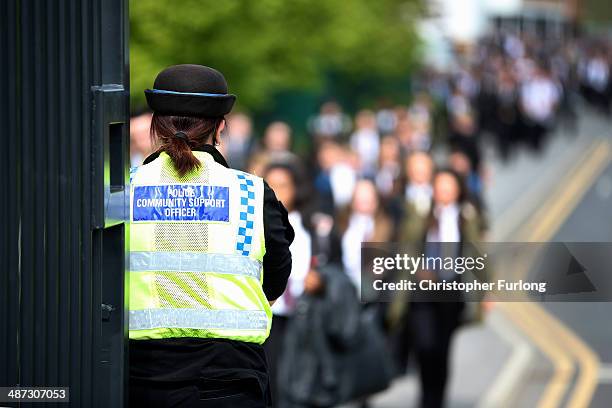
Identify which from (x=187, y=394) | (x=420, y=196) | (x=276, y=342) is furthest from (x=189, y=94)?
(x=420, y=196)

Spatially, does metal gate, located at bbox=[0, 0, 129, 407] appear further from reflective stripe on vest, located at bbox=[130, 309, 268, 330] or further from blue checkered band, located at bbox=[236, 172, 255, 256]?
blue checkered band, located at bbox=[236, 172, 255, 256]

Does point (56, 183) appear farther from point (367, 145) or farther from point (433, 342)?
point (367, 145)

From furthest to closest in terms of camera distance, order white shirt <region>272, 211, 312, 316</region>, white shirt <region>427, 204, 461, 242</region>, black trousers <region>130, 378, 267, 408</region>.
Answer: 1. white shirt <region>427, 204, 461, 242</region>
2. white shirt <region>272, 211, 312, 316</region>
3. black trousers <region>130, 378, 267, 408</region>

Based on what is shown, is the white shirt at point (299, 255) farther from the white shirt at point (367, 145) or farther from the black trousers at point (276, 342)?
the white shirt at point (367, 145)

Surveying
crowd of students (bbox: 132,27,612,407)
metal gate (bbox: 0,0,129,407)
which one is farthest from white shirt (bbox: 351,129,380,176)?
metal gate (bbox: 0,0,129,407)

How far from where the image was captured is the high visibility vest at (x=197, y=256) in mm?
4672

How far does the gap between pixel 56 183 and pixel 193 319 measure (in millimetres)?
645

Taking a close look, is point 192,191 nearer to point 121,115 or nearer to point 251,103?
point 121,115

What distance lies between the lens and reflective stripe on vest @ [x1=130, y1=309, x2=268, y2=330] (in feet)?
15.3

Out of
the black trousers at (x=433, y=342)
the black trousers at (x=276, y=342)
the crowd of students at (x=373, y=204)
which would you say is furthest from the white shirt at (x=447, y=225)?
the black trousers at (x=276, y=342)

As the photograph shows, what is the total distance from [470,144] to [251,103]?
596 cm

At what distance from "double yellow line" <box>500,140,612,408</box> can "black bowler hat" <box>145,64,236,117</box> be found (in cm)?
240

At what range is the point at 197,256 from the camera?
468 cm

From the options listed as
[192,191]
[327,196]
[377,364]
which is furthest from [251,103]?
[192,191]
